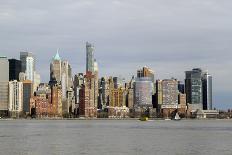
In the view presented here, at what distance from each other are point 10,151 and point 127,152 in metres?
17.0

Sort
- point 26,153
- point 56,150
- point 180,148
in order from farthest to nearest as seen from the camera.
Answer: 1. point 180,148
2. point 56,150
3. point 26,153

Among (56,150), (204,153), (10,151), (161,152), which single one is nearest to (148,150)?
(161,152)

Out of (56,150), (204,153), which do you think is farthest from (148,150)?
(56,150)

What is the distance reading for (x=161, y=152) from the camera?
259 ft

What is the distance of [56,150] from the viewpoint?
80.2 metres

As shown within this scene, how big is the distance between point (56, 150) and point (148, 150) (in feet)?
44.9

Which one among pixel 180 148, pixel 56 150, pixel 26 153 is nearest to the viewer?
pixel 26 153

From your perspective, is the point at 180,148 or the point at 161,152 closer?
the point at 161,152

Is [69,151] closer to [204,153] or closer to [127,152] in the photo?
[127,152]

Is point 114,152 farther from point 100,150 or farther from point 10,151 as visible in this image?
point 10,151

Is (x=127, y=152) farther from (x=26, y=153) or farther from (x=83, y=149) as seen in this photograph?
(x=26, y=153)

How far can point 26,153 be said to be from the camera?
247ft

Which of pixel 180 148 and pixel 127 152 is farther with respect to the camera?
pixel 180 148

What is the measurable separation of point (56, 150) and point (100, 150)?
21.5ft
